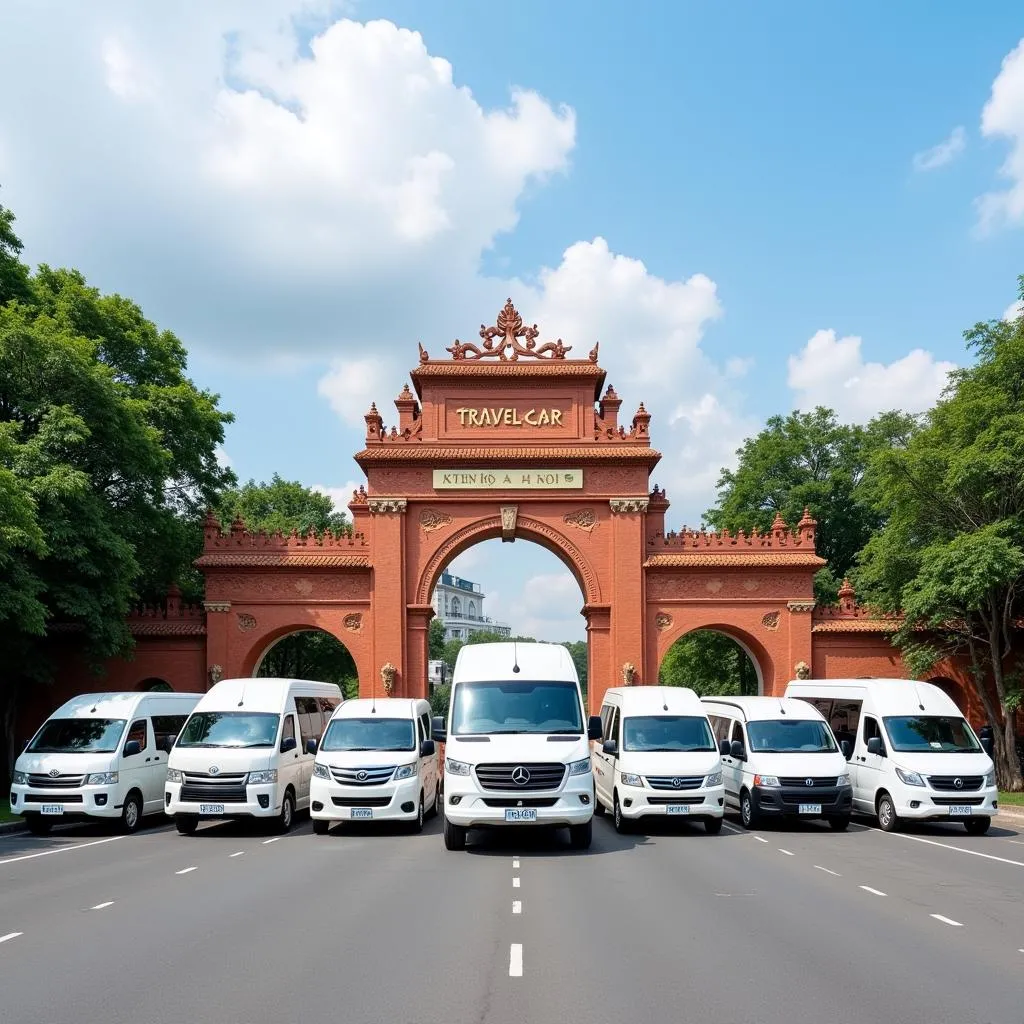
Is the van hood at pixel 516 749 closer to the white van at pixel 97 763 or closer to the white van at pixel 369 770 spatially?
the white van at pixel 369 770

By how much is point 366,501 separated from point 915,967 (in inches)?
921

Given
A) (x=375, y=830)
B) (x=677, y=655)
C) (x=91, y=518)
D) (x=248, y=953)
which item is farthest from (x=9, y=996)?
(x=677, y=655)

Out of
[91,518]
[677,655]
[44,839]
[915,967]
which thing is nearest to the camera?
[915,967]

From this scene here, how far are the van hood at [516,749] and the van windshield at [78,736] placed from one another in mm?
7059

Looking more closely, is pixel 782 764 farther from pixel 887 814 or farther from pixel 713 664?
pixel 713 664

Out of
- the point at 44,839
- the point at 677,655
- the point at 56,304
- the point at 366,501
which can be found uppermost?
the point at 56,304

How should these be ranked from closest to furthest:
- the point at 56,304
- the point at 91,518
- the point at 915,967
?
1. the point at 915,967
2. the point at 91,518
3. the point at 56,304

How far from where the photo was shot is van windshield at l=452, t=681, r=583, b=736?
1351 cm

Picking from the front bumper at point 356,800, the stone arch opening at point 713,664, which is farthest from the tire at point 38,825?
the stone arch opening at point 713,664

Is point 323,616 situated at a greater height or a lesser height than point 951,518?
lesser

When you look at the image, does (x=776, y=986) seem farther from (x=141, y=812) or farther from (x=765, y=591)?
(x=765, y=591)

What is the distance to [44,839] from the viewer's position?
15586 mm

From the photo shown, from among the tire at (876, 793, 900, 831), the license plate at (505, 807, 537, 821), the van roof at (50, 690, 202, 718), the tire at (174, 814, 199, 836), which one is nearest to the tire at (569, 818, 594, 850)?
the license plate at (505, 807, 537, 821)

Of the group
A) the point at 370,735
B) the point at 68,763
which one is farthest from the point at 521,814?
the point at 68,763
